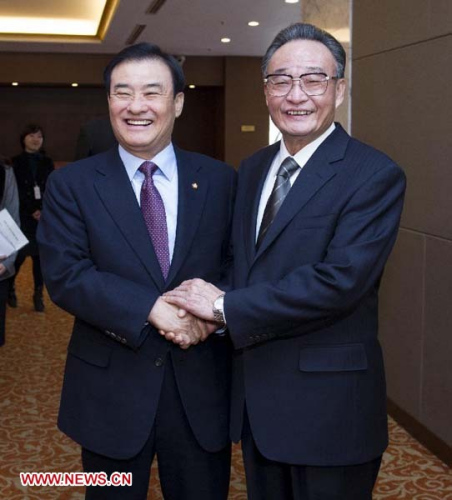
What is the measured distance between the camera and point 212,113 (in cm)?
1947

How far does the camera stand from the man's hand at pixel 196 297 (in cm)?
198

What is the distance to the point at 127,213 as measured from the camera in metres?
2.10

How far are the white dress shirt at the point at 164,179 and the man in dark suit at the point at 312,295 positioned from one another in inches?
9.7

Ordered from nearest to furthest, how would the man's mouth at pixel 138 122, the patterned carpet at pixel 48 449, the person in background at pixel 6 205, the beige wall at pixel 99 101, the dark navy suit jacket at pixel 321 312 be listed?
the dark navy suit jacket at pixel 321 312 < the man's mouth at pixel 138 122 < the patterned carpet at pixel 48 449 < the person in background at pixel 6 205 < the beige wall at pixel 99 101

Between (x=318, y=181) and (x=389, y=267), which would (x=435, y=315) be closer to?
(x=389, y=267)

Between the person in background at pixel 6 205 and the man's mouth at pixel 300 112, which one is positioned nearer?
the man's mouth at pixel 300 112

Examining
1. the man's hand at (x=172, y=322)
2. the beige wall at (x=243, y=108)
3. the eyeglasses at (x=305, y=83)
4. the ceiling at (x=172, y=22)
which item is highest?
the ceiling at (x=172, y=22)

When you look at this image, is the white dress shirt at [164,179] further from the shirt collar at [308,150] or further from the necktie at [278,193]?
the shirt collar at [308,150]

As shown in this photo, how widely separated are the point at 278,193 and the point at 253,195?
0.35 ft

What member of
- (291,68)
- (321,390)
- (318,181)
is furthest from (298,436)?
(291,68)

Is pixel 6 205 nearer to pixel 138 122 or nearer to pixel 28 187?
pixel 138 122

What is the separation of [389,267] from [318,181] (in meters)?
2.73

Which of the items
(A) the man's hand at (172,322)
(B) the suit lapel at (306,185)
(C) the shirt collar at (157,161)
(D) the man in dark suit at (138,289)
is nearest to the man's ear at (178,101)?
(D) the man in dark suit at (138,289)

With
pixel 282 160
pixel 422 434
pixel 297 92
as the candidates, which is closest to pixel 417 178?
pixel 422 434
